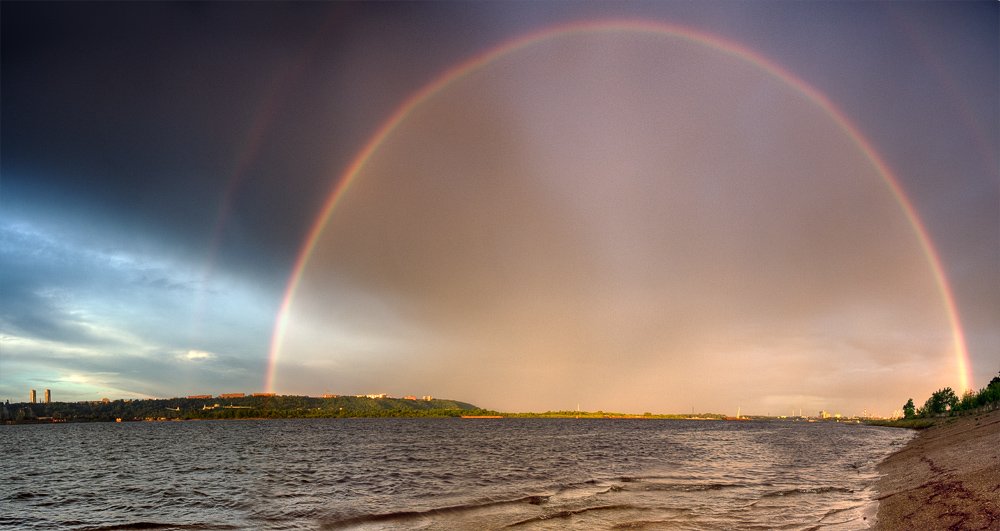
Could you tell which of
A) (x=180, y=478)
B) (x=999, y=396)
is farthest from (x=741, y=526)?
(x=999, y=396)

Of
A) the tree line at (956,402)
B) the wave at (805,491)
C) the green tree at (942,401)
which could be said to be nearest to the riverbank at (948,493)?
the wave at (805,491)

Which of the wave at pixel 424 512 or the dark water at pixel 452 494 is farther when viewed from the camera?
the wave at pixel 424 512

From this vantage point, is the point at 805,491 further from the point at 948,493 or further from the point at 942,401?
the point at 942,401

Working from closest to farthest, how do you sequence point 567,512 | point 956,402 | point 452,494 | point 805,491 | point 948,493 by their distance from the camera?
1. point 948,493
2. point 567,512
3. point 805,491
4. point 452,494
5. point 956,402

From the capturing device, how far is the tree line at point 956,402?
302 feet

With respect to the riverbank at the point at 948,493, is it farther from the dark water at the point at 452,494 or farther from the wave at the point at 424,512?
the wave at the point at 424,512

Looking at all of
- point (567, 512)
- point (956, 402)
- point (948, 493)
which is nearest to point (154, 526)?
point (567, 512)

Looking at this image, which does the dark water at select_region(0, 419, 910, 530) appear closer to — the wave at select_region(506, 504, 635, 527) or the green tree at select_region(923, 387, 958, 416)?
the wave at select_region(506, 504, 635, 527)

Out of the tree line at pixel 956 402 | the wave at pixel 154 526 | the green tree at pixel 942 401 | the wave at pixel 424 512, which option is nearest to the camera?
the wave at pixel 154 526

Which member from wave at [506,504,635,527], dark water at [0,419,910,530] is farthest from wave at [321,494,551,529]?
wave at [506,504,635,527]

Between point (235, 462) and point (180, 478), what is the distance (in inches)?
558

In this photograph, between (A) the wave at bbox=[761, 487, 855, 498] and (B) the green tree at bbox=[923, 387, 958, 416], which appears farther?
(B) the green tree at bbox=[923, 387, 958, 416]

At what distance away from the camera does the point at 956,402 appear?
466ft

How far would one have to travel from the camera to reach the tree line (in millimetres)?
92081
